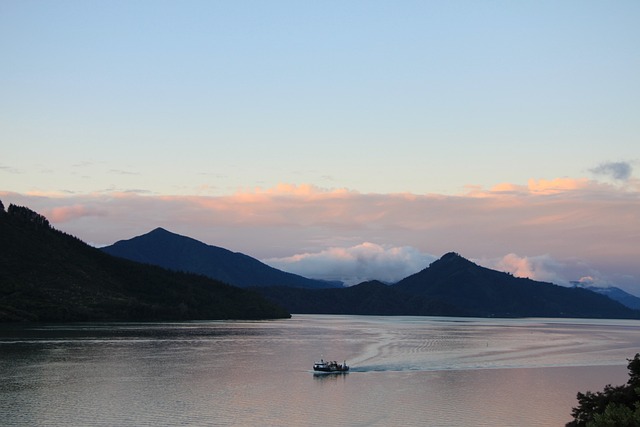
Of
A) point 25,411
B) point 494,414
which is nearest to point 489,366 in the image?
point 494,414

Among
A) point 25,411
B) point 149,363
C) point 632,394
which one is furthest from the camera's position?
point 149,363

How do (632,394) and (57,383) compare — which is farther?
(57,383)

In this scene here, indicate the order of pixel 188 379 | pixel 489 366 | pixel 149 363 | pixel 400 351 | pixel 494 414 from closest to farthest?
pixel 494 414 < pixel 188 379 < pixel 149 363 < pixel 489 366 < pixel 400 351

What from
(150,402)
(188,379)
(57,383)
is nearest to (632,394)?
(150,402)

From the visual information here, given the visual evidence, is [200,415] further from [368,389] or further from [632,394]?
[632,394]

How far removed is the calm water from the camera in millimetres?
86375

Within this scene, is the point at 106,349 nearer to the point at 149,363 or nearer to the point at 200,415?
the point at 149,363

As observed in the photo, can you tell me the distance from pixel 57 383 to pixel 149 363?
30876mm

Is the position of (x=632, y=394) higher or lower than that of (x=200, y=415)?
higher

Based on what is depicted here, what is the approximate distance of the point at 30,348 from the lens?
154m

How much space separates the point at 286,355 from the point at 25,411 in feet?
276

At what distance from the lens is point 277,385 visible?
113 meters

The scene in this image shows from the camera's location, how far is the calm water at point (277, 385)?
283 ft

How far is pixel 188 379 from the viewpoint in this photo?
116438 mm
